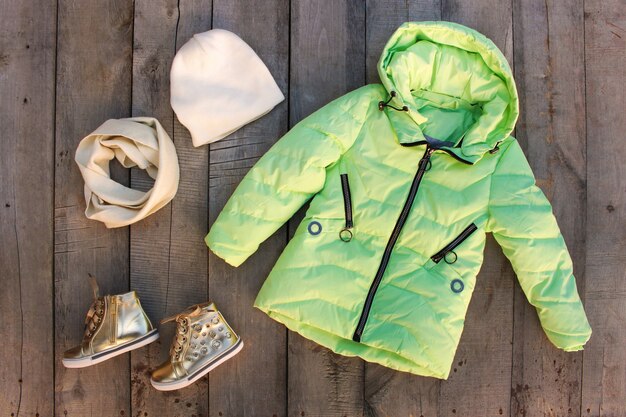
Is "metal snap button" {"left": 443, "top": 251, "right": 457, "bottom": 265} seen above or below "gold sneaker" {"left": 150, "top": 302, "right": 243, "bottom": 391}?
above

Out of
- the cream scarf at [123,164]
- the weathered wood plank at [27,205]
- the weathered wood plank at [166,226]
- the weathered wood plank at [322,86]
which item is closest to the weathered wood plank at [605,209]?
the weathered wood plank at [322,86]

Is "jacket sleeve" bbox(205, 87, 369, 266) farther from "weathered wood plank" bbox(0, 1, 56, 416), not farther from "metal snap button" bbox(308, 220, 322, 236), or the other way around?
"weathered wood plank" bbox(0, 1, 56, 416)

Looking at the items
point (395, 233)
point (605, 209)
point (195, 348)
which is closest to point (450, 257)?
point (395, 233)

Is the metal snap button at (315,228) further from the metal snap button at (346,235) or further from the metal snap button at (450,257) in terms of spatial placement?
the metal snap button at (450,257)

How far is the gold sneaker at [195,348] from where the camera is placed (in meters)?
1.56

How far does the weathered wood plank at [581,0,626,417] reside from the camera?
1.73 meters

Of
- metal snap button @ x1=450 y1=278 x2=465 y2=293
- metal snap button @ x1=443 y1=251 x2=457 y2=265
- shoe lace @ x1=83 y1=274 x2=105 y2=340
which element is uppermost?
metal snap button @ x1=443 y1=251 x2=457 y2=265

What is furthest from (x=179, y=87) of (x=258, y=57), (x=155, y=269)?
(x=155, y=269)

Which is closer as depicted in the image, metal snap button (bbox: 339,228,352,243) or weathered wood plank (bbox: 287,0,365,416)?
metal snap button (bbox: 339,228,352,243)

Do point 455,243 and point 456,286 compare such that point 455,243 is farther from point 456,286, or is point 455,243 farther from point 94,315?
point 94,315

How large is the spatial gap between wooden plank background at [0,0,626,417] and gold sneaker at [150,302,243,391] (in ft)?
0.32

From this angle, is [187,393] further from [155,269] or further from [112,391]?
[155,269]

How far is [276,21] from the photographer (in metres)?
1.73

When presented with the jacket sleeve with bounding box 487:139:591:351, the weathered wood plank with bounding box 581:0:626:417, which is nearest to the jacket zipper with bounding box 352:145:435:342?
the jacket sleeve with bounding box 487:139:591:351
